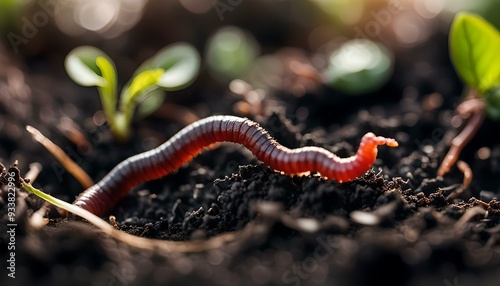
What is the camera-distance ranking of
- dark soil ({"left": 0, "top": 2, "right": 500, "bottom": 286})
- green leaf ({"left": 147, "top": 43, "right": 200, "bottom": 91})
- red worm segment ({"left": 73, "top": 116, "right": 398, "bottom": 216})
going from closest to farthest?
1. dark soil ({"left": 0, "top": 2, "right": 500, "bottom": 286})
2. red worm segment ({"left": 73, "top": 116, "right": 398, "bottom": 216})
3. green leaf ({"left": 147, "top": 43, "right": 200, "bottom": 91})

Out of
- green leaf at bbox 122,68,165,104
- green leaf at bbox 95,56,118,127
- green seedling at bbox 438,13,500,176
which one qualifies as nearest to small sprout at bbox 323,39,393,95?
green seedling at bbox 438,13,500,176

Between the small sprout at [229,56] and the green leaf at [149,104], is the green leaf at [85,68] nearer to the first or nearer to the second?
the green leaf at [149,104]

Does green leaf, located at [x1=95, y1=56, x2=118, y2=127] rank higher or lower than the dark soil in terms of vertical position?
higher

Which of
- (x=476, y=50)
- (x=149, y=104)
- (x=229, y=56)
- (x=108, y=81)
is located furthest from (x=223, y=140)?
(x=229, y=56)

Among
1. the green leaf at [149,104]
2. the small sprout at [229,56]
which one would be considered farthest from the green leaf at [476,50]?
the green leaf at [149,104]

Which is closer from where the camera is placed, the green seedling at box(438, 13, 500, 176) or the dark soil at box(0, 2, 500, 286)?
the dark soil at box(0, 2, 500, 286)

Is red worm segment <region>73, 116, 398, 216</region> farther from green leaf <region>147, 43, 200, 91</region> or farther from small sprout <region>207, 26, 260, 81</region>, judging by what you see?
small sprout <region>207, 26, 260, 81</region>

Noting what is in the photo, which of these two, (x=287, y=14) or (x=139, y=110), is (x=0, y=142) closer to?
(x=139, y=110)
